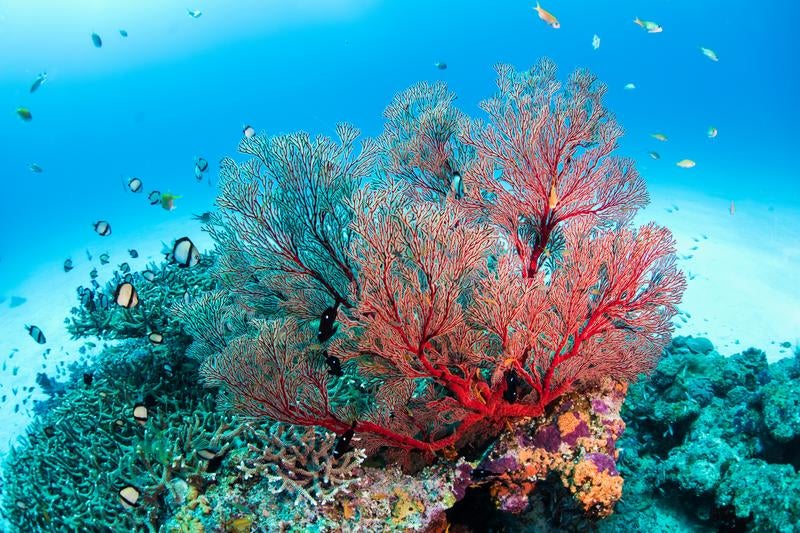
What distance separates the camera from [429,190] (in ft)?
17.7

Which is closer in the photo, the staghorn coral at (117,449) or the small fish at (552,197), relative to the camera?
the small fish at (552,197)

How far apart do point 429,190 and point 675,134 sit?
59822mm

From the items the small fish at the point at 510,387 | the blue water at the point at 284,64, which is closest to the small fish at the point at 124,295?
the small fish at the point at 510,387

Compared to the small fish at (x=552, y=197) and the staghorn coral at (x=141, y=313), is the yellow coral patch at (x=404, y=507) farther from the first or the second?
the staghorn coral at (x=141, y=313)

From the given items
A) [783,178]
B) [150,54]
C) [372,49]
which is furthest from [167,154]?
[783,178]

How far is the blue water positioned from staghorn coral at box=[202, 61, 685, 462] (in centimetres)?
7852

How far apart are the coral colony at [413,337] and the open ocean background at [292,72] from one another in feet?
155

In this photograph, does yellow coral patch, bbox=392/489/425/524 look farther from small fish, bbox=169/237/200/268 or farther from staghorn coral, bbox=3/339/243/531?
small fish, bbox=169/237/200/268

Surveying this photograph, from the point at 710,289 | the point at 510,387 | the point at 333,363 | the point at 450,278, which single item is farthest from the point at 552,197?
the point at 710,289

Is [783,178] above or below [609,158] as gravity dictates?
above

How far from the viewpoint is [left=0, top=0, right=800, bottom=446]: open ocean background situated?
223 ft

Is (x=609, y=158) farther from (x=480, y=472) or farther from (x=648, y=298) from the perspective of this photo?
(x=480, y=472)

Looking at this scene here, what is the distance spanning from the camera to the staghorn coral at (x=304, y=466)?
11.9ft

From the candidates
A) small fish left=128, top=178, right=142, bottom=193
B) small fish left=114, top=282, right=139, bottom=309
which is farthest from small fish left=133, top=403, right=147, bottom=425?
small fish left=128, top=178, right=142, bottom=193
